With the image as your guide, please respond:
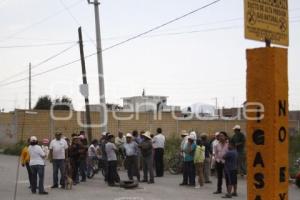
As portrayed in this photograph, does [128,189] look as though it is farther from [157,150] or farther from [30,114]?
[30,114]

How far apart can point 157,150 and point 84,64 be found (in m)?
10.5

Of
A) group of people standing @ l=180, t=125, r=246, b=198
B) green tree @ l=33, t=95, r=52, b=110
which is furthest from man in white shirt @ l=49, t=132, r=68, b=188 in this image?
green tree @ l=33, t=95, r=52, b=110

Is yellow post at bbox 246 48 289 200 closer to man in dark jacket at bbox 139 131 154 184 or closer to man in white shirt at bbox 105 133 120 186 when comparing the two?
man in white shirt at bbox 105 133 120 186

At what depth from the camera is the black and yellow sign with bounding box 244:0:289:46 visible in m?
5.40

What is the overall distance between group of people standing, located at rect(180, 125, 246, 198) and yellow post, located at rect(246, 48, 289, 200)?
1025cm

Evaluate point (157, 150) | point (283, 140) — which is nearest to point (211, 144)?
point (157, 150)

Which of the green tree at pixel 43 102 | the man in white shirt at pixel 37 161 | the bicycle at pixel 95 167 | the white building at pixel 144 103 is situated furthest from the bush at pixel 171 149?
the green tree at pixel 43 102

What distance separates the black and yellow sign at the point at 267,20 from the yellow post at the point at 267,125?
188 millimetres

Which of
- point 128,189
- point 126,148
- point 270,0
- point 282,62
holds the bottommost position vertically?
point 128,189

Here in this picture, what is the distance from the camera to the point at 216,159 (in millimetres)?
16531

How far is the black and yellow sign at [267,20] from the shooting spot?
17.7 feet

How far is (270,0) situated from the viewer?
563 cm

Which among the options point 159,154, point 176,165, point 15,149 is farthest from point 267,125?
point 15,149

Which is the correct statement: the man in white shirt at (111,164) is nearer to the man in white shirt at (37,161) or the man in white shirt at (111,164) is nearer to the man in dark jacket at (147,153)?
the man in dark jacket at (147,153)
